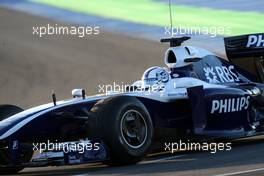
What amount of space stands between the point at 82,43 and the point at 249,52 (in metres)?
13.1

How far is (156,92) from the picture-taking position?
10.9 m

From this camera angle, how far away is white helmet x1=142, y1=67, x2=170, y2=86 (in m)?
11.1

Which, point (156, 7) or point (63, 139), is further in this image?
point (156, 7)

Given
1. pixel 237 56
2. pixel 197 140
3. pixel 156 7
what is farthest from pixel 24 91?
pixel 197 140

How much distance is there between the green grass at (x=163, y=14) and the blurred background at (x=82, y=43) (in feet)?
0.09

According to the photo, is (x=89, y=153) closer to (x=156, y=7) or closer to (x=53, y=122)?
(x=53, y=122)

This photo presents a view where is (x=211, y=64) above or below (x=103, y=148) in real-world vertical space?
above

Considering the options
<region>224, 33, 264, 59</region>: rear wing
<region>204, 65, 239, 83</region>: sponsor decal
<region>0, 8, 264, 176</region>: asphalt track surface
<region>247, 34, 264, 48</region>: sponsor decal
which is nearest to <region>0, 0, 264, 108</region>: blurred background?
<region>0, 8, 264, 176</region>: asphalt track surface

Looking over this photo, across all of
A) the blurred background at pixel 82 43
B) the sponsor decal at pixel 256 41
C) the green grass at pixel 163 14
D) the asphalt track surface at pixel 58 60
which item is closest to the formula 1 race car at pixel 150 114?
the sponsor decal at pixel 256 41

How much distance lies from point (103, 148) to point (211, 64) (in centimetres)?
337

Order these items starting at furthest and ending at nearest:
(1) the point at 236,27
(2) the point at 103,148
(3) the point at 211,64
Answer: (1) the point at 236,27 < (3) the point at 211,64 < (2) the point at 103,148

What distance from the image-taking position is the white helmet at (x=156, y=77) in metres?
11.1

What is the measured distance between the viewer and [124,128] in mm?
9742

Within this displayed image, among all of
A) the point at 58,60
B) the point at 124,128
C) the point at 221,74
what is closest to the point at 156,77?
the point at 221,74
